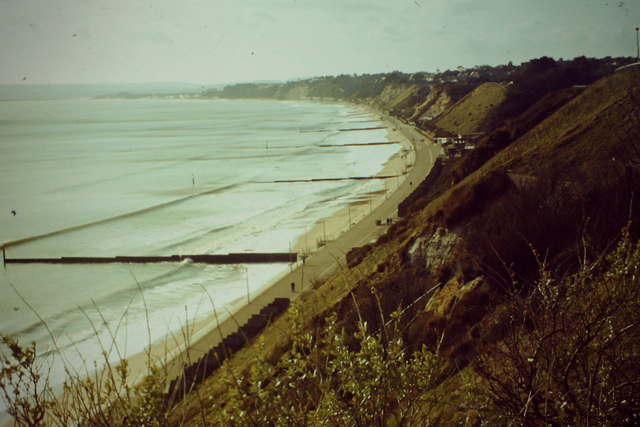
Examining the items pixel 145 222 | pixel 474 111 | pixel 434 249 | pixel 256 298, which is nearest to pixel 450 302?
pixel 434 249

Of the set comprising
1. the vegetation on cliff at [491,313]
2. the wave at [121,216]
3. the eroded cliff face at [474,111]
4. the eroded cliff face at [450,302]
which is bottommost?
the wave at [121,216]

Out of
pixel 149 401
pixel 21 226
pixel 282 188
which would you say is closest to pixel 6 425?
pixel 149 401

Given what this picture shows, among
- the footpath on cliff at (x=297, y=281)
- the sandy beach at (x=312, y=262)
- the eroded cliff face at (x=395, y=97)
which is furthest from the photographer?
the eroded cliff face at (x=395, y=97)

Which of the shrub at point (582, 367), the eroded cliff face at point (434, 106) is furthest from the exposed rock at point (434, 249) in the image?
the eroded cliff face at point (434, 106)

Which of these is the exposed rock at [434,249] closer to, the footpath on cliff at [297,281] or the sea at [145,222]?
the footpath on cliff at [297,281]

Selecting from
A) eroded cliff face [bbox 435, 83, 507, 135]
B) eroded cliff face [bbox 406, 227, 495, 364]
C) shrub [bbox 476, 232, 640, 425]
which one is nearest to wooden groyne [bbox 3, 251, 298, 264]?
eroded cliff face [bbox 406, 227, 495, 364]

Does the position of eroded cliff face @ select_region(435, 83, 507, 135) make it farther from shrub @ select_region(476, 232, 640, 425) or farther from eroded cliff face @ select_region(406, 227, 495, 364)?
shrub @ select_region(476, 232, 640, 425)
